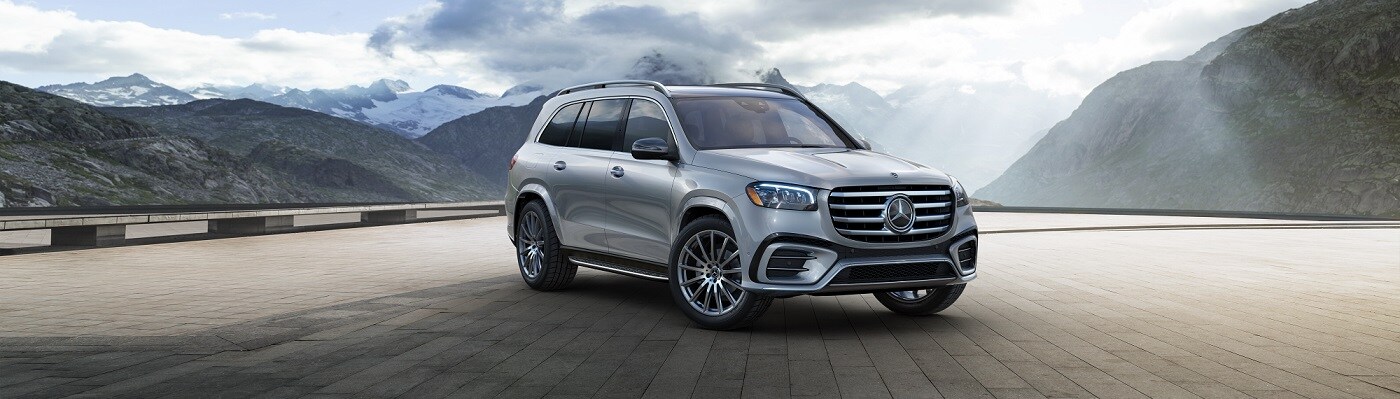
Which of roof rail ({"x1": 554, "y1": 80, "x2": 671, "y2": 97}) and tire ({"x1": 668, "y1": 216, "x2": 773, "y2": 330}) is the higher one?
roof rail ({"x1": 554, "y1": 80, "x2": 671, "y2": 97})

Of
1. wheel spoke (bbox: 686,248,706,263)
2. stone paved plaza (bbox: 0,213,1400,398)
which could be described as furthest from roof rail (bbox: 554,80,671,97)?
stone paved plaza (bbox: 0,213,1400,398)

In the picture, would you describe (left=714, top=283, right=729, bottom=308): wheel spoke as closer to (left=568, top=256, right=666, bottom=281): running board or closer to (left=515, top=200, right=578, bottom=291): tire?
(left=568, top=256, right=666, bottom=281): running board

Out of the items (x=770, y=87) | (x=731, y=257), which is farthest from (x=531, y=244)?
(x=731, y=257)

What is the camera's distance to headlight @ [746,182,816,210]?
7305 mm

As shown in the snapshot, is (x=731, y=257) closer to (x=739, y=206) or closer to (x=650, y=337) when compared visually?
(x=739, y=206)

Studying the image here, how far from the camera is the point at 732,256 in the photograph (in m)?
7.55

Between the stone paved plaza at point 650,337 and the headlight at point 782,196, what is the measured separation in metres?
0.88

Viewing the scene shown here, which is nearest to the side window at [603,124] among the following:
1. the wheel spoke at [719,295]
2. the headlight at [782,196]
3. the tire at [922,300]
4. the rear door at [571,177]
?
the rear door at [571,177]

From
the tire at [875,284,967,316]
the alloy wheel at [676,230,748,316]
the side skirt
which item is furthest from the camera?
the side skirt

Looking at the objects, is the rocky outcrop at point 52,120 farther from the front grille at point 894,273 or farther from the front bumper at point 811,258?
the front grille at point 894,273

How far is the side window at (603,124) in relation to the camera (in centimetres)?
952

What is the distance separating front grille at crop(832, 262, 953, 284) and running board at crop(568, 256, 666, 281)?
1.67 metres

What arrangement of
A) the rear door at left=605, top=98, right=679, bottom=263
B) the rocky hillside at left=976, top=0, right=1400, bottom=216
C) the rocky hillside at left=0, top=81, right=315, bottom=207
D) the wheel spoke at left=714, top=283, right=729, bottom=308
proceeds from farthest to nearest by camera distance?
1. the rocky hillside at left=976, top=0, right=1400, bottom=216
2. the rocky hillside at left=0, top=81, right=315, bottom=207
3. the rear door at left=605, top=98, right=679, bottom=263
4. the wheel spoke at left=714, top=283, right=729, bottom=308

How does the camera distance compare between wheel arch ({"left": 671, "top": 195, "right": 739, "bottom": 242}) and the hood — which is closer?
the hood
